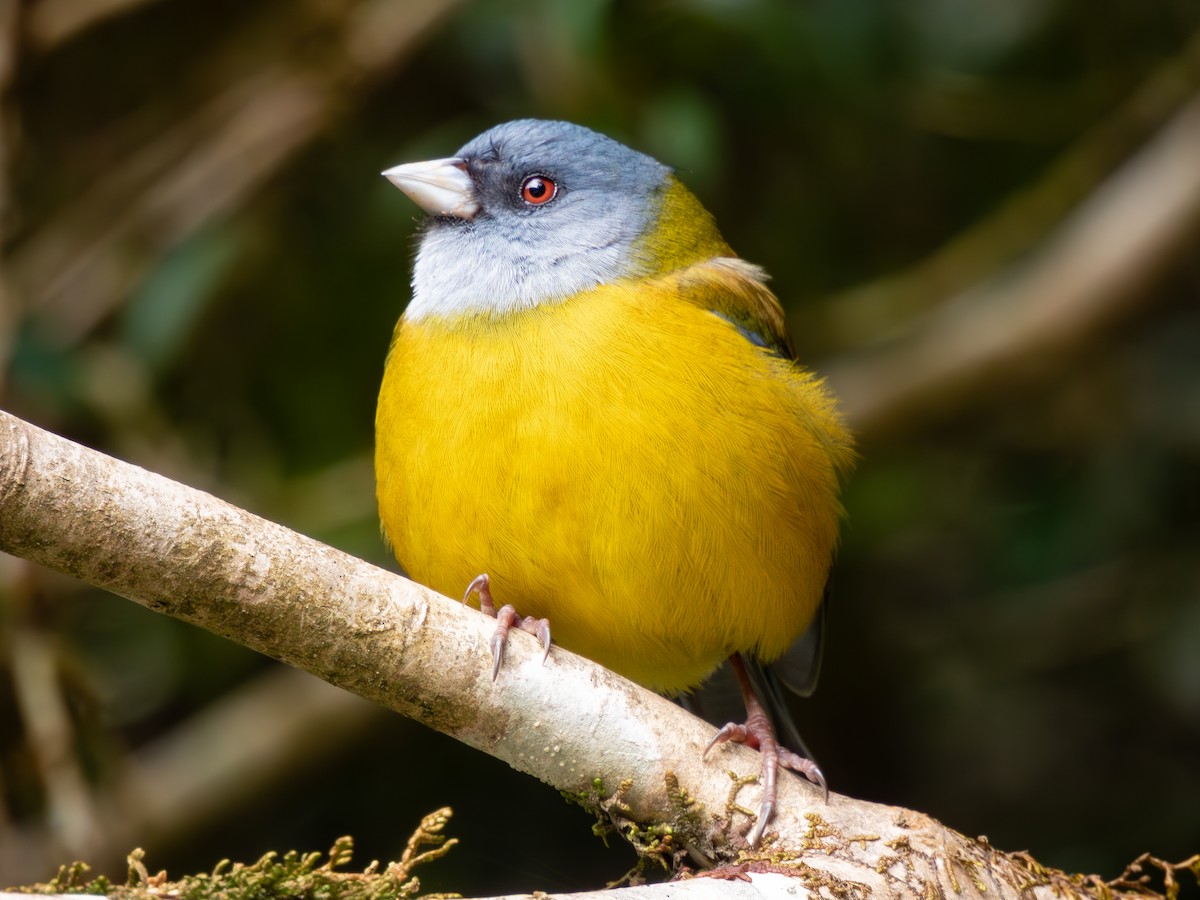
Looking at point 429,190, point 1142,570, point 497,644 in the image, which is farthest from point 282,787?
point 1142,570

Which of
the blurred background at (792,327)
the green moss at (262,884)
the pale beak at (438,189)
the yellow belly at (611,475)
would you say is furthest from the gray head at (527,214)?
the green moss at (262,884)

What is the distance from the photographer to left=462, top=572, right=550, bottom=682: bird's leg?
2621 mm

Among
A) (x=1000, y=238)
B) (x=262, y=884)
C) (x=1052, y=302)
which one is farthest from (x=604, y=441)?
(x=1000, y=238)

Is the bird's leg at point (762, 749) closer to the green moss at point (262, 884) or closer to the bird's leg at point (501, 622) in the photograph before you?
the bird's leg at point (501, 622)

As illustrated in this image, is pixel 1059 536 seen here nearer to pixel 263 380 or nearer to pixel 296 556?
pixel 263 380

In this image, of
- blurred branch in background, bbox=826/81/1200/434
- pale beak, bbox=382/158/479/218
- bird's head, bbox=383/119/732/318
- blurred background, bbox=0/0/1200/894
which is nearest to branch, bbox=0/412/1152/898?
bird's head, bbox=383/119/732/318

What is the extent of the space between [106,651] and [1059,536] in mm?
3566

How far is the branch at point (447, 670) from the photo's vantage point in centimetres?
216

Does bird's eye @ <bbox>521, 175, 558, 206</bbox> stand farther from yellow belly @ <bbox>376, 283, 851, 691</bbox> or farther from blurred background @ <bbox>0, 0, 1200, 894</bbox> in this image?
blurred background @ <bbox>0, 0, 1200, 894</bbox>

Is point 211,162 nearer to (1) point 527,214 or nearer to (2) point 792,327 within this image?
(1) point 527,214

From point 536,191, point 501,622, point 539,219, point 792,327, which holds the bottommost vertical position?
point 501,622

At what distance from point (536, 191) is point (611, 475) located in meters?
1.08

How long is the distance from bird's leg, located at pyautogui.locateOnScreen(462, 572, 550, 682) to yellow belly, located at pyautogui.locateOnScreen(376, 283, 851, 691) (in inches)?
1.8

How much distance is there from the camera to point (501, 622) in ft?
8.59
